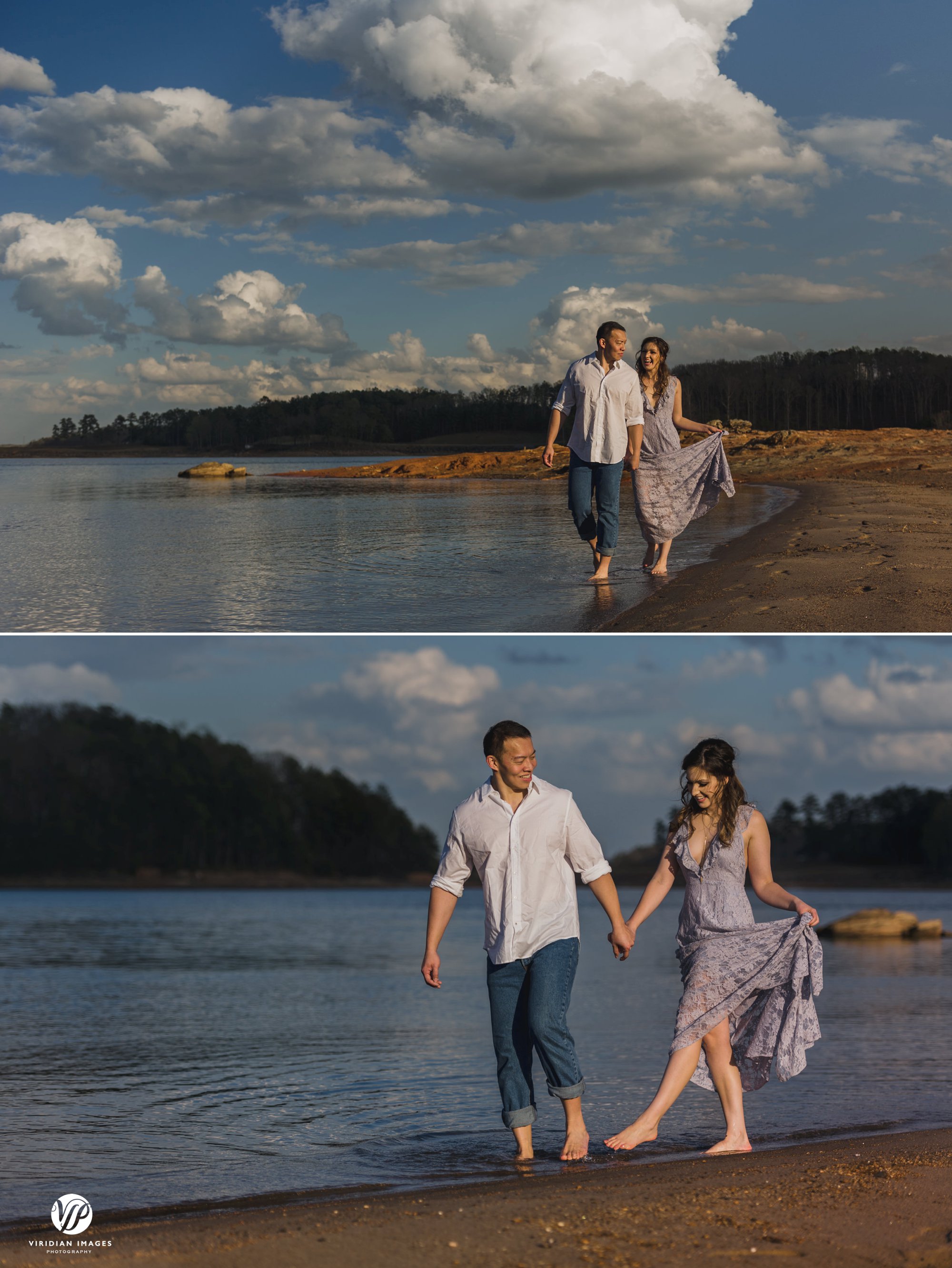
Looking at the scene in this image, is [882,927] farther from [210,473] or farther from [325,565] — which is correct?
[210,473]

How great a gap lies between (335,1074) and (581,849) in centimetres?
382

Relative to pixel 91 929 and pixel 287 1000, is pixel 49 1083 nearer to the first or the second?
pixel 287 1000

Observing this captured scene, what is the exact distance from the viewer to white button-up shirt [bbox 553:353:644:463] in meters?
11.2

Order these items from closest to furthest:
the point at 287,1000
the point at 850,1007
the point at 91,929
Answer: the point at 850,1007
the point at 287,1000
the point at 91,929

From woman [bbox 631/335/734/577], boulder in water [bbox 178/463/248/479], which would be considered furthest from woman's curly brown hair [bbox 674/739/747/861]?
boulder in water [bbox 178/463/248/479]

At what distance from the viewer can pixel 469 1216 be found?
4.24m

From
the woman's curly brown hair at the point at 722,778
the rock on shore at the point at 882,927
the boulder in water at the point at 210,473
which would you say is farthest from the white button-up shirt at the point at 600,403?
the boulder in water at the point at 210,473

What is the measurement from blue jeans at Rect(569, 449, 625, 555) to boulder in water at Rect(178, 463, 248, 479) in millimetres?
48860

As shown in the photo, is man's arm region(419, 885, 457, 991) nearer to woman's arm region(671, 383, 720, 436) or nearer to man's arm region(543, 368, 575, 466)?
man's arm region(543, 368, 575, 466)

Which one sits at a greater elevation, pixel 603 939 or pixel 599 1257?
pixel 599 1257

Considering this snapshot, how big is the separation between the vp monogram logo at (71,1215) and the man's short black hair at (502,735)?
8.14 feet

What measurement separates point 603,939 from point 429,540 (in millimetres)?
12759

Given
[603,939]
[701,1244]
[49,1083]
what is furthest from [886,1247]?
[603,939]

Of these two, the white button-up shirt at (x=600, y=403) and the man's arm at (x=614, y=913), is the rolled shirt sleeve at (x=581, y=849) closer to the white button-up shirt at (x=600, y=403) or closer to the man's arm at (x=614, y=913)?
the man's arm at (x=614, y=913)
